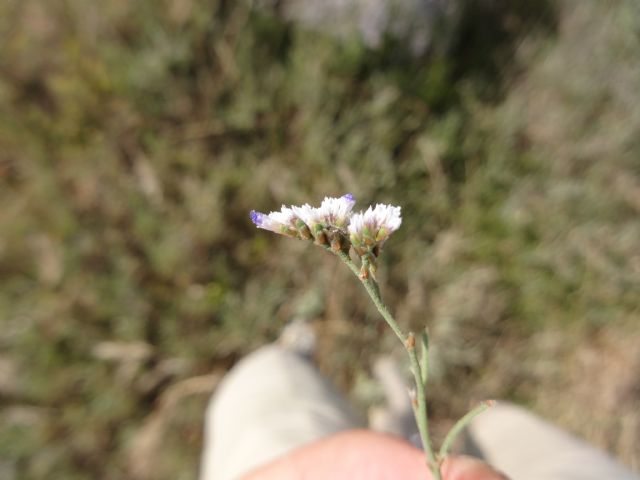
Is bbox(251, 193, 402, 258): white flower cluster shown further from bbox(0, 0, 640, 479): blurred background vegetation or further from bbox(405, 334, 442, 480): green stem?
bbox(0, 0, 640, 479): blurred background vegetation

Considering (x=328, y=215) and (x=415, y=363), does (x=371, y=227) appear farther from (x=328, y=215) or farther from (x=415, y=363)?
(x=415, y=363)

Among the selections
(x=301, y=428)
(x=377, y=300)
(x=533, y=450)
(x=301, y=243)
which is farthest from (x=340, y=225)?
(x=301, y=243)

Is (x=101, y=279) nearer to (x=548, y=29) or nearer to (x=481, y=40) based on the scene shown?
(x=481, y=40)

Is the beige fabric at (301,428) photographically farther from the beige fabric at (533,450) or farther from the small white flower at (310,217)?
the small white flower at (310,217)

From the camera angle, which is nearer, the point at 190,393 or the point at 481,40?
the point at 190,393

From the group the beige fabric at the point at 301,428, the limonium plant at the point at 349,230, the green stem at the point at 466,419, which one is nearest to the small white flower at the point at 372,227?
the limonium plant at the point at 349,230

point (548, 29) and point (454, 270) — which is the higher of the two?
point (548, 29)

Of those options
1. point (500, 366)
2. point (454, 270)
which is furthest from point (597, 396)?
point (454, 270)

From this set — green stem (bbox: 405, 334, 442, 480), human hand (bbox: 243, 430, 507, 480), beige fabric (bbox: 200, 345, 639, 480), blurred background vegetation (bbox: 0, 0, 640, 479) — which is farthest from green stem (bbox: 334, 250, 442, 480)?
blurred background vegetation (bbox: 0, 0, 640, 479)
